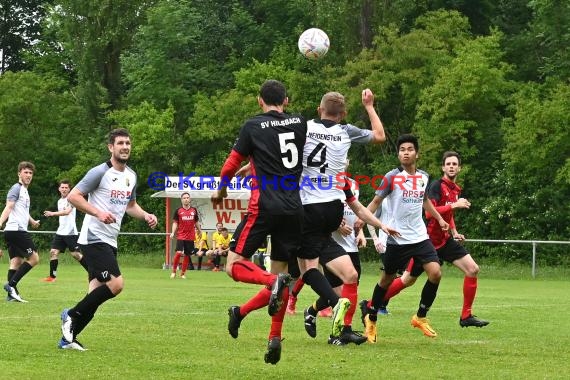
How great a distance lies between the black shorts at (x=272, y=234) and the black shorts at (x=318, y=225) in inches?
35.2

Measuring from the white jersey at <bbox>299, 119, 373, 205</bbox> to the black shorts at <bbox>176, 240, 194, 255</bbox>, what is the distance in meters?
16.9

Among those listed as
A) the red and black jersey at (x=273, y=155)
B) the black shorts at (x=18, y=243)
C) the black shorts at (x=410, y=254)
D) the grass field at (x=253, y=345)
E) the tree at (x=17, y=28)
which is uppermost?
the tree at (x=17, y=28)

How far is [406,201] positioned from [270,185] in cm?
316

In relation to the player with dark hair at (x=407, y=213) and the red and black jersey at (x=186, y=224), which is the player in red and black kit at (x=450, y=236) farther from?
the red and black jersey at (x=186, y=224)

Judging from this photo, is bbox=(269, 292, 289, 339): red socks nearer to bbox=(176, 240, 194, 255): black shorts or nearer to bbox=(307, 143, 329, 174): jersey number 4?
bbox=(307, 143, 329, 174): jersey number 4

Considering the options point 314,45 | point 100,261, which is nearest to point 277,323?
point 100,261

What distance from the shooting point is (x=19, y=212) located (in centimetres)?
1777

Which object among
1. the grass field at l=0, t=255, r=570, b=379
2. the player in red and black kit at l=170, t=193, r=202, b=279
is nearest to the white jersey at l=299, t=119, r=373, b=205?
the grass field at l=0, t=255, r=570, b=379

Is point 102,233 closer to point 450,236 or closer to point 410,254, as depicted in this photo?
point 410,254

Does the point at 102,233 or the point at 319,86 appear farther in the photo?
the point at 319,86

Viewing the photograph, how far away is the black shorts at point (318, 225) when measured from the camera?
32.1ft

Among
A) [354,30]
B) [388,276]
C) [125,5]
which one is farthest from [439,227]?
[125,5]

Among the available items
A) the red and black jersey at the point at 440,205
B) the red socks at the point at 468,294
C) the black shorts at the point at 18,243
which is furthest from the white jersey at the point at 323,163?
the black shorts at the point at 18,243

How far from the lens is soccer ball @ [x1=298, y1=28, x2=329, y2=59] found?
1766 centimetres
